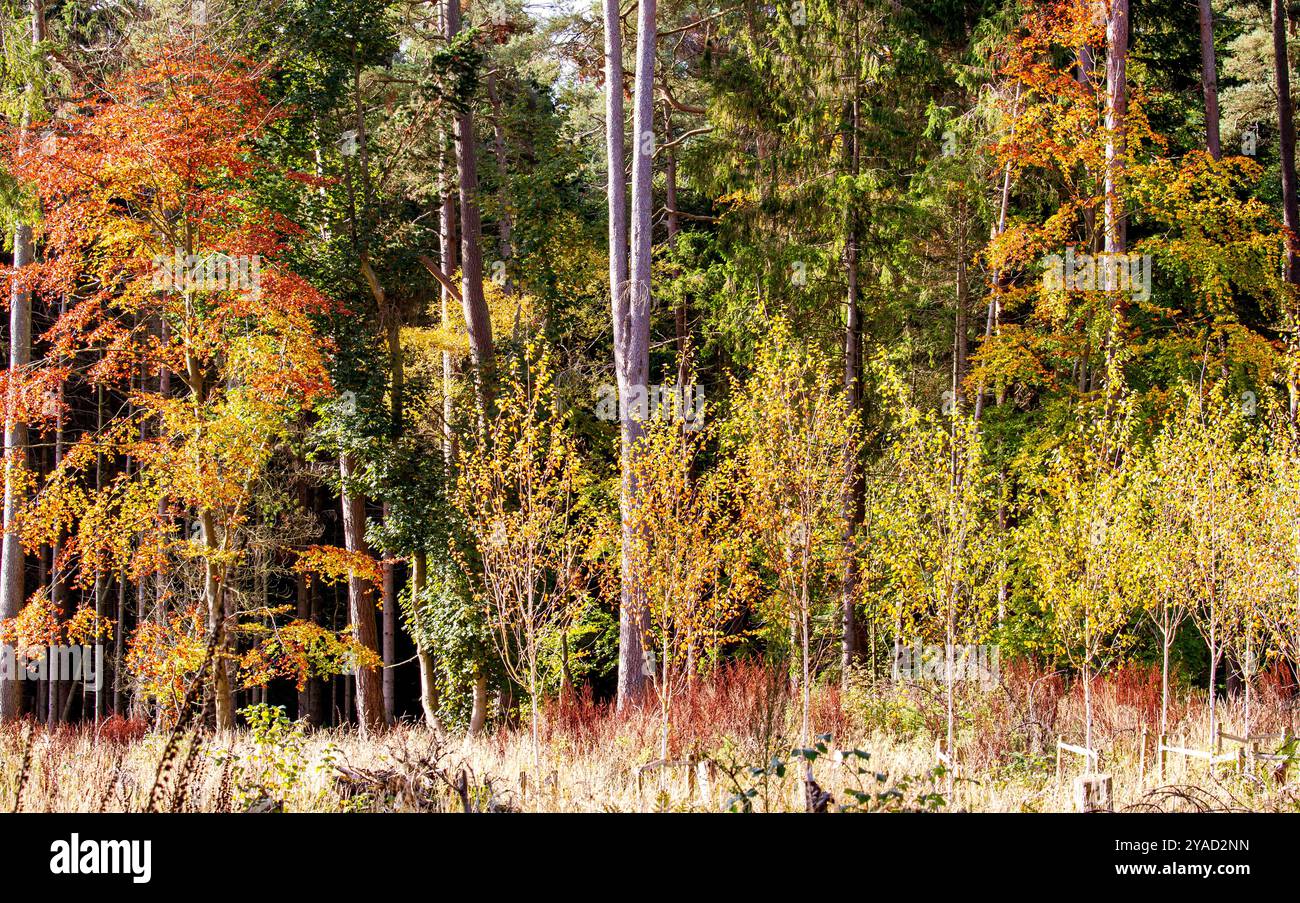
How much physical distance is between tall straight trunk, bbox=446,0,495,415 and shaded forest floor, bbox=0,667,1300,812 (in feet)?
16.0

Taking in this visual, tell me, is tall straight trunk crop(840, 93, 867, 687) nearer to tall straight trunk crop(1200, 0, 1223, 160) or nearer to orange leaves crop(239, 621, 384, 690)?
tall straight trunk crop(1200, 0, 1223, 160)

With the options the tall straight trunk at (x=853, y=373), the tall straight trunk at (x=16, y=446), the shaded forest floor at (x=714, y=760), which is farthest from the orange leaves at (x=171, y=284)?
the tall straight trunk at (x=853, y=373)

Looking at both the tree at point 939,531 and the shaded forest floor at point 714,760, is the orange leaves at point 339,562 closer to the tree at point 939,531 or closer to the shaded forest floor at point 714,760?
the shaded forest floor at point 714,760

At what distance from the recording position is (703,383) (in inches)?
894

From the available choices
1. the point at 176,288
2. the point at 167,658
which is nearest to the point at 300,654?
the point at 167,658

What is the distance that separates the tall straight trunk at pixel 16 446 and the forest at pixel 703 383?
0.08m

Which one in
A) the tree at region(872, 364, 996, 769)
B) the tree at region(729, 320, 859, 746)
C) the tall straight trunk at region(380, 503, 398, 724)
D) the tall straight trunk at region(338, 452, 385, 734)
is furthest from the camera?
the tall straight trunk at region(380, 503, 398, 724)

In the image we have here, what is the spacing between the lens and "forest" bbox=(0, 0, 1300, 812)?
39.5ft

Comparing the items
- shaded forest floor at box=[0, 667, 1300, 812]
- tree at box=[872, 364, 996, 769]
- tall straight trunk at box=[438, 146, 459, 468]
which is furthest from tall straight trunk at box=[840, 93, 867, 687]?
tall straight trunk at box=[438, 146, 459, 468]

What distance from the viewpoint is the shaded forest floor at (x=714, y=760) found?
7336mm

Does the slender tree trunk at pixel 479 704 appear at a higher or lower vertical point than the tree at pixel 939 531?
lower

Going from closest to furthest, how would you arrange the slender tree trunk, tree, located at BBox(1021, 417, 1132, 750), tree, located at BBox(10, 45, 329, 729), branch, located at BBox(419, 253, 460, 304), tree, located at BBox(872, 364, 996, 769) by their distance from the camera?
tree, located at BBox(1021, 417, 1132, 750)
tree, located at BBox(872, 364, 996, 769)
tree, located at BBox(10, 45, 329, 729)
the slender tree trunk
branch, located at BBox(419, 253, 460, 304)

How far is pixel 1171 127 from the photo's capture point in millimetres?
20047
